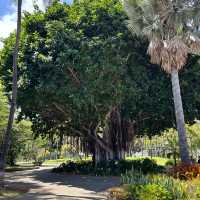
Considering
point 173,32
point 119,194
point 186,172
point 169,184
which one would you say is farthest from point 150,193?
point 173,32

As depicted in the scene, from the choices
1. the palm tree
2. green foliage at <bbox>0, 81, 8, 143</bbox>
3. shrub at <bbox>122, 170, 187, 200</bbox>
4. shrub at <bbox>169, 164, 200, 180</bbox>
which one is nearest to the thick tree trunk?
the palm tree

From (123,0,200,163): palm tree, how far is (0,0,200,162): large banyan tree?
236cm

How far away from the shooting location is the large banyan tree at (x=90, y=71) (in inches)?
1018

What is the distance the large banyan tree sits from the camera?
1018 inches

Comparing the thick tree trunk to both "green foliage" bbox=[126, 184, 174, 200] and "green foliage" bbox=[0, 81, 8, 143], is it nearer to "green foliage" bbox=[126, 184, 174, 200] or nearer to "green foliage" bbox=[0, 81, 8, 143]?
"green foliage" bbox=[126, 184, 174, 200]

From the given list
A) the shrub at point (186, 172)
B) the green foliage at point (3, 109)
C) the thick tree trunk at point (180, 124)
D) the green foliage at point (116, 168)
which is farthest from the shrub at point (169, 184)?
the green foliage at point (3, 109)

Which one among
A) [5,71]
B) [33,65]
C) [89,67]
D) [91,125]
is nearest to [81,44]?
[89,67]

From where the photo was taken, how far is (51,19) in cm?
2920

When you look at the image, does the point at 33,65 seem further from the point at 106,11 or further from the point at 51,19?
the point at 106,11

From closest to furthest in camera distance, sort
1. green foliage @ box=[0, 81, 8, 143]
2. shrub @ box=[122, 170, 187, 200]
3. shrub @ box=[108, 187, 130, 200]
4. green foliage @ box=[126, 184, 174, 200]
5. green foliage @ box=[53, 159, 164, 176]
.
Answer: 1. green foliage @ box=[126, 184, 174, 200]
2. shrub @ box=[122, 170, 187, 200]
3. shrub @ box=[108, 187, 130, 200]
4. green foliage @ box=[53, 159, 164, 176]
5. green foliage @ box=[0, 81, 8, 143]

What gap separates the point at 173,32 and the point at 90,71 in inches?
230

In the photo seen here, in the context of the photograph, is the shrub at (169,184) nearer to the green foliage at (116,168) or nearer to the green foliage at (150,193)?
the green foliage at (150,193)

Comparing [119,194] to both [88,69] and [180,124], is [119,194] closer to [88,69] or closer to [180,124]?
[180,124]

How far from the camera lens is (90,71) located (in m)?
25.6
